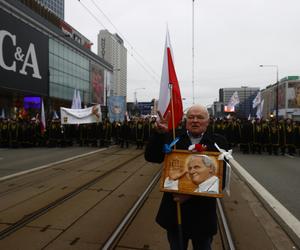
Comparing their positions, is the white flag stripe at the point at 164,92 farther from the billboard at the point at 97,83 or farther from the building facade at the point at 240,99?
the billboard at the point at 97,83

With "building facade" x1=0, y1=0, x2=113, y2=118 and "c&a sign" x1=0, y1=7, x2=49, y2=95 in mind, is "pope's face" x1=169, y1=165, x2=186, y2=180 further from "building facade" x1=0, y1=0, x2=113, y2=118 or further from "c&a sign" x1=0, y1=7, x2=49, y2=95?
"c&a sign" x1=0, y1=7, x2=49, y2=95

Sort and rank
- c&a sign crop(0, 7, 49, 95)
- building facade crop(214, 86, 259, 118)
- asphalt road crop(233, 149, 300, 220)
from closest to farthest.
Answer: asphalt road crop(233, 149, 300, 220)
c&a sign crop(0, 7, 49, 95)
building facade crop(214, 86, 259, 118)

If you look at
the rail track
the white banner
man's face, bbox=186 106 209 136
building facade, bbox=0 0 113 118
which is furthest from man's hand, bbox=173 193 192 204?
building facade, bbox=0 0 113 118

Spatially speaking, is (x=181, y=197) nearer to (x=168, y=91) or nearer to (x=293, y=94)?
(x=168, y=91)

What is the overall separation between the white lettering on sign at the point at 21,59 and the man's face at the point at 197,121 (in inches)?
1432

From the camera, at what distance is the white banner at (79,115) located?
20.1 m

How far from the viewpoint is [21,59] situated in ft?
132

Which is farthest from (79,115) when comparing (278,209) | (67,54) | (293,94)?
(293,94)

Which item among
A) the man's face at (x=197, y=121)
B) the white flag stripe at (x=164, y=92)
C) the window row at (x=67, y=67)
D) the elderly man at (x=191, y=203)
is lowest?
the elderly man at (x=191, y=203)

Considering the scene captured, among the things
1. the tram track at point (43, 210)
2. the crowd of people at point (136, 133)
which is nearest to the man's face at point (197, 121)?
the tram track at point (43, 210)

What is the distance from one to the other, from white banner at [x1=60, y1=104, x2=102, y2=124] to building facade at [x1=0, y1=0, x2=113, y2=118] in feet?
26.3

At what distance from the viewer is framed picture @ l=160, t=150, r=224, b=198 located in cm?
291

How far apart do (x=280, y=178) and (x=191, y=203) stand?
8718 millimetres

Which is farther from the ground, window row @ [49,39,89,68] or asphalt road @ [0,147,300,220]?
window row @ [49,39,89,68]
